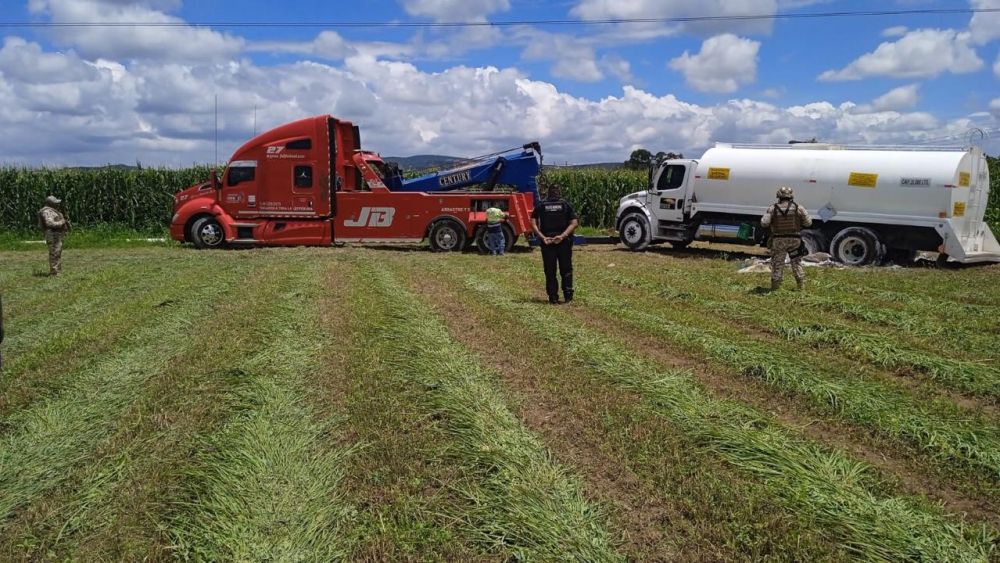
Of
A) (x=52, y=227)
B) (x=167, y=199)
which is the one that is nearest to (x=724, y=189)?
(x=52, y=227)

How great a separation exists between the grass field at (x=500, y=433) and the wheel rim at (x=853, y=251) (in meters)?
7.04

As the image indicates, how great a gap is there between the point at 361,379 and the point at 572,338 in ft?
8.18

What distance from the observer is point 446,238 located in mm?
19359

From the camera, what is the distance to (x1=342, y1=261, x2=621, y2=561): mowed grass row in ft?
11.8

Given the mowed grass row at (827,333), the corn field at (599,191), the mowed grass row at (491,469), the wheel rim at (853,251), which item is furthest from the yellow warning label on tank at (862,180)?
the corn field at (599,191)

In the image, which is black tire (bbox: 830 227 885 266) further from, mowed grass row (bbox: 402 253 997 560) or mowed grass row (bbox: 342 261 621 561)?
mowed grass row (bbox: 342 261 621 561)

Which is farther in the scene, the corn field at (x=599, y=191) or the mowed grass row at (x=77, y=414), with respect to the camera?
the corn field at (x=599, y=191)

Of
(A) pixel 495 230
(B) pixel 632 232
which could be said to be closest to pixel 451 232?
(A) pixel 495 230

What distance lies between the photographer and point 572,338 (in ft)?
25.7

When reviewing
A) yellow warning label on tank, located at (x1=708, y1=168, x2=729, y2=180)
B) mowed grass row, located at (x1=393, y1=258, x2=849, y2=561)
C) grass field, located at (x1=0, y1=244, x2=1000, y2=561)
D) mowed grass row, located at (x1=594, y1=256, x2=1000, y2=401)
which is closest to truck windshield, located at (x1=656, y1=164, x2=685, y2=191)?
yellow warning label on tank, located at (x1=708, y1=168, x2=729, y2=180)

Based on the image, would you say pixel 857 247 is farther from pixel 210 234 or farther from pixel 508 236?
pixel 210 234

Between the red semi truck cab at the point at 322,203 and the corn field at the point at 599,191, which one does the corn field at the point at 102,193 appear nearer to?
the corn field at the point at 599,191

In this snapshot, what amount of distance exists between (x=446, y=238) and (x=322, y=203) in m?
3.44

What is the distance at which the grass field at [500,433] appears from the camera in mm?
3656
